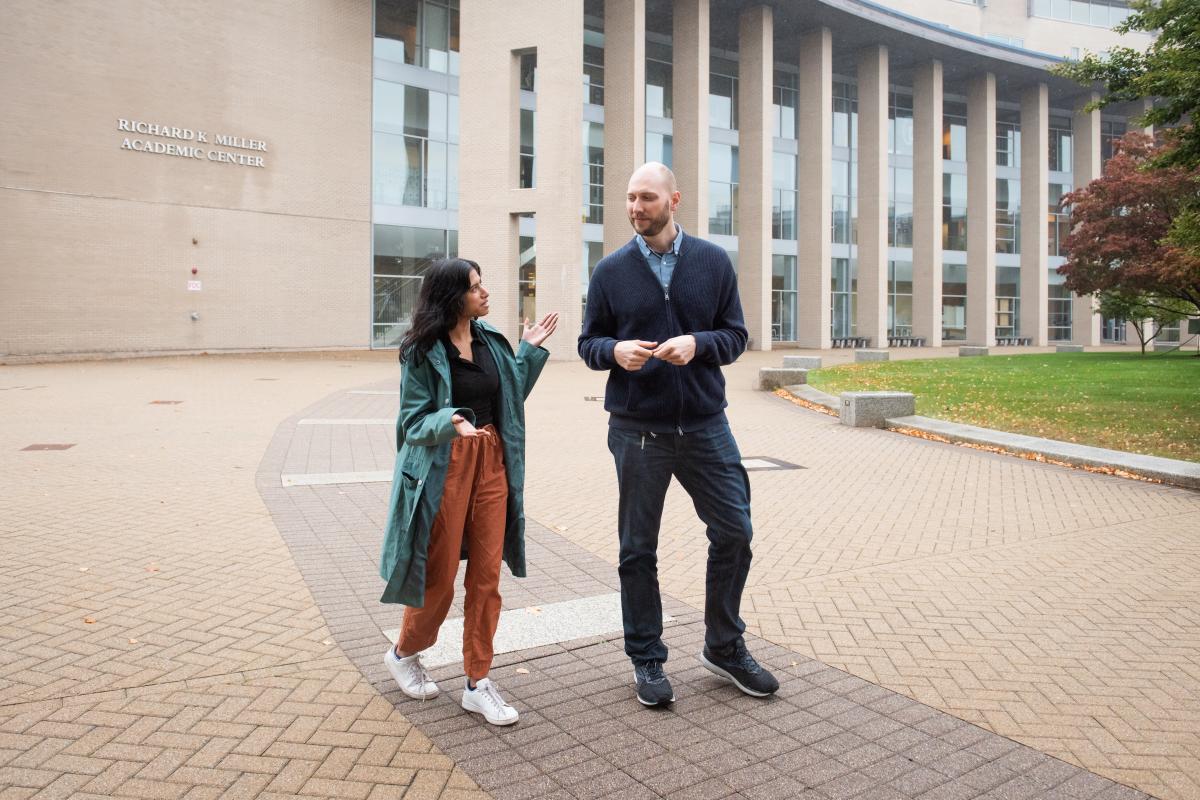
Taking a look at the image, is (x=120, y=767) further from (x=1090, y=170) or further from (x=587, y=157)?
(x=1090, y=170)

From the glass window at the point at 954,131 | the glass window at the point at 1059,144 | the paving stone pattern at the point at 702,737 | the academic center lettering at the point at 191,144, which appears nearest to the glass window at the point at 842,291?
the glass window at the point at 954,131

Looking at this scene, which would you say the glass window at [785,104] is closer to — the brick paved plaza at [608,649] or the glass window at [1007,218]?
the glass window at [1007,218]

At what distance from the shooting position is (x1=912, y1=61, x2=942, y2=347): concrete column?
46.6 meters

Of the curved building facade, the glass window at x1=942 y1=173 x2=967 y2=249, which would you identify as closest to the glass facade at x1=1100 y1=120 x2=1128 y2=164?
the curved building facade

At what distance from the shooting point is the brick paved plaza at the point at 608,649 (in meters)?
3.33

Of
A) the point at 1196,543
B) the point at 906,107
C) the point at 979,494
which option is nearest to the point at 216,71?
the point at 979,494

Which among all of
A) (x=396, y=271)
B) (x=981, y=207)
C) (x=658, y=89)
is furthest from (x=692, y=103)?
(x=981, y=207)

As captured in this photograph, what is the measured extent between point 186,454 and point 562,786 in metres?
8.73

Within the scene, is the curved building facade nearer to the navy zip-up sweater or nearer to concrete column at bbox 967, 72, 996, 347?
concrete column at bbox 967, 72, 996, 347

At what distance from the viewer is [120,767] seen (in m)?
3.30

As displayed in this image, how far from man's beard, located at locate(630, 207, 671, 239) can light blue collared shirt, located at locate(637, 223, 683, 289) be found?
62 millimetres

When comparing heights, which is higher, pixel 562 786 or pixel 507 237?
pixel 507 237

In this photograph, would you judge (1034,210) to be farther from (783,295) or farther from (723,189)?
(723,189)

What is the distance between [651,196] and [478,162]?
94.6 ft
